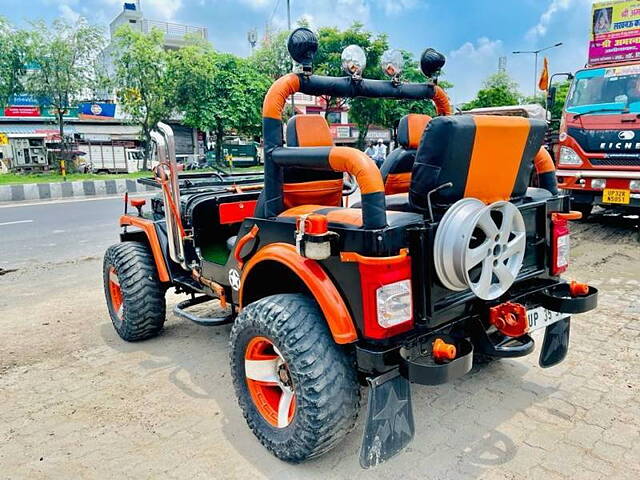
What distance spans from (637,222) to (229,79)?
75.9 ft

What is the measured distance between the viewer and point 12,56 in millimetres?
20594

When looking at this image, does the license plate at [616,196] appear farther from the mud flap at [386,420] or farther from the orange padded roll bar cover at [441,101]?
the mud flap at [386,420]

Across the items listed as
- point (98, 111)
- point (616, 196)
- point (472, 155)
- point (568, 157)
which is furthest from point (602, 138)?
point (98, 111)

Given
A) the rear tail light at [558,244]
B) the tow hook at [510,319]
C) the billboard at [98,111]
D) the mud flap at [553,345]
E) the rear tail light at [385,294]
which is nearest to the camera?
the rear tail light at [385,294]

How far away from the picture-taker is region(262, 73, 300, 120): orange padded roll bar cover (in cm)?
259

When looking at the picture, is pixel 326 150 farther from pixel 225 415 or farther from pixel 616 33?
pixel 616 33

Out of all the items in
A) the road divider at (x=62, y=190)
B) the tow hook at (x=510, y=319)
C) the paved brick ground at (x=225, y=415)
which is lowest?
the paved brick ground at (x=225, y=415)

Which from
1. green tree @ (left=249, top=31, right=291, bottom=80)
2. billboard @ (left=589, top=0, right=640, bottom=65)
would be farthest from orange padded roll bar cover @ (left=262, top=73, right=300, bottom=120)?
green tree @ (left=249, top=31, right=291, bottom=80)

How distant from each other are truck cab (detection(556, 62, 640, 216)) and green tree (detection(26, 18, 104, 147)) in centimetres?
2000

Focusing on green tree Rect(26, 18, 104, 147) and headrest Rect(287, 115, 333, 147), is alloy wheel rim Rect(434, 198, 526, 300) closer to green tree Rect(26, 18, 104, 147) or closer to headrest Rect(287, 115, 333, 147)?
headrest Rect(287, 115, 333, 147)

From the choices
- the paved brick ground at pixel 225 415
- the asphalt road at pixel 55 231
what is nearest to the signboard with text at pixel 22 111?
the asphalt road at pixel 55 231

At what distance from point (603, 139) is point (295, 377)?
263 inches

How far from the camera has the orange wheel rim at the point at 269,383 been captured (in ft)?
8.19

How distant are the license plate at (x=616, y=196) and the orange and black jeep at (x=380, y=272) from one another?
15.2 feet
